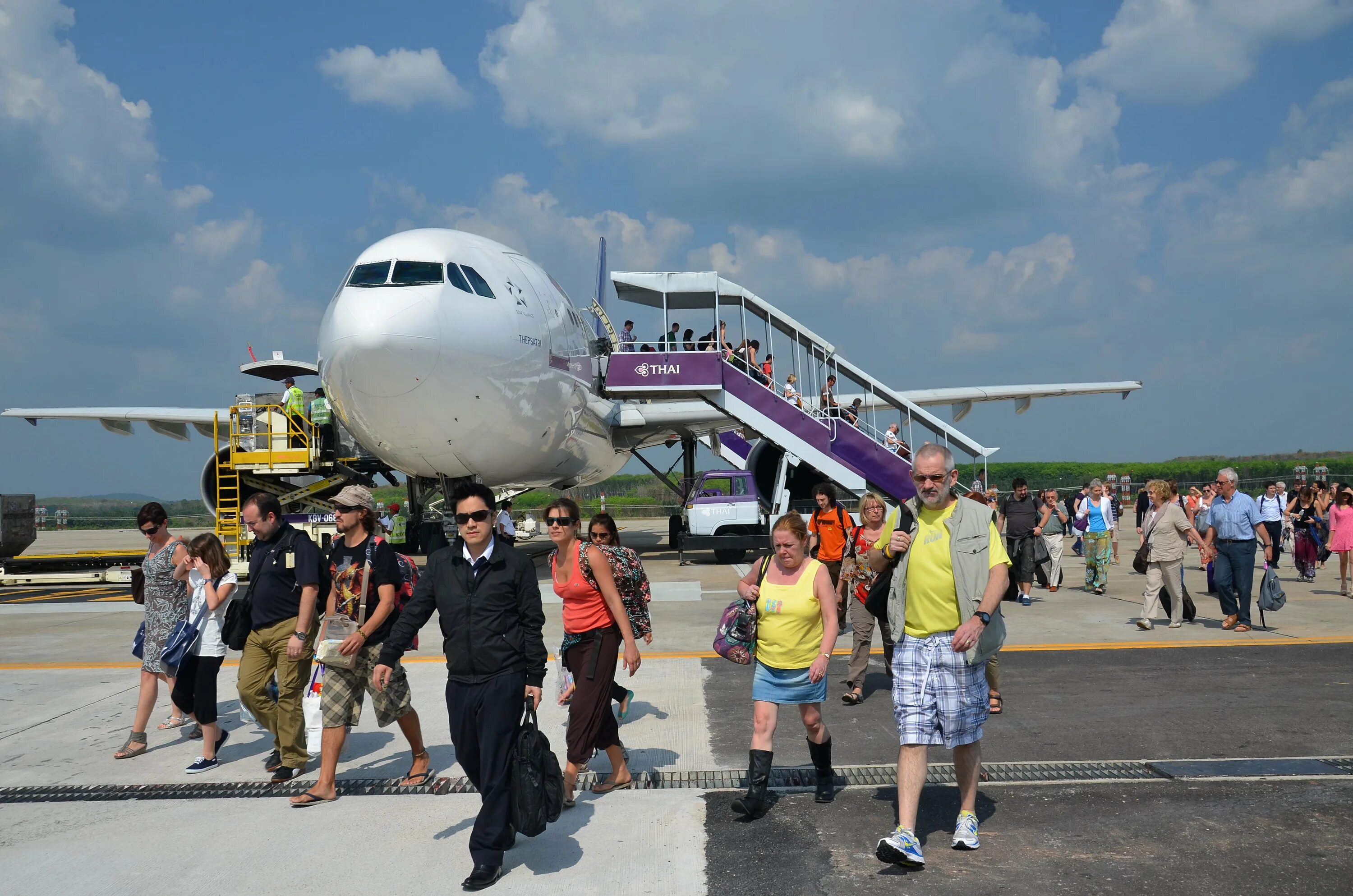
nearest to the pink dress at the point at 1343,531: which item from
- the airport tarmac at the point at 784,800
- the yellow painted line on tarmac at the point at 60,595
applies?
the airport tarmac at the point at 784,800

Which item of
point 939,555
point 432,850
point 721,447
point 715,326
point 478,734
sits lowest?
point 432,850

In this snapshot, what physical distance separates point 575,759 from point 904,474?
13.6m

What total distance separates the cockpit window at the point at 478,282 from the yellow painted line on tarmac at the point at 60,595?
9.14 meters

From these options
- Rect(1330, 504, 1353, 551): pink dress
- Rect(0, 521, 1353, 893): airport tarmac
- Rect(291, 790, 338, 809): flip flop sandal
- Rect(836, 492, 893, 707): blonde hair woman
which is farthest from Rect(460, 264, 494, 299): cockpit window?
Rect(1330, 504, 1353, 551): pink dress

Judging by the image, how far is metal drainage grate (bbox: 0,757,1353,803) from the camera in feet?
16.9

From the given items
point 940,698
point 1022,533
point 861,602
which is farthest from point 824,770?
point 1022,533

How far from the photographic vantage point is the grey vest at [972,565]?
4.18m

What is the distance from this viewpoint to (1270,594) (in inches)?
378

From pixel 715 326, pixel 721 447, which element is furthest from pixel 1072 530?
pixel 715 326

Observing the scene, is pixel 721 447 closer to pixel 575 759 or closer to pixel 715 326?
pixel 715 326

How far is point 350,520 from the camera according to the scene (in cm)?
525

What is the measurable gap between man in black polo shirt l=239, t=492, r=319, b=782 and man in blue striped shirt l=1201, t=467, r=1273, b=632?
8763mm

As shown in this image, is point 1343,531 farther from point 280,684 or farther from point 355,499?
point 280,684

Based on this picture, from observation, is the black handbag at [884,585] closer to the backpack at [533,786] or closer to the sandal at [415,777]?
the backpack at [533,786]
